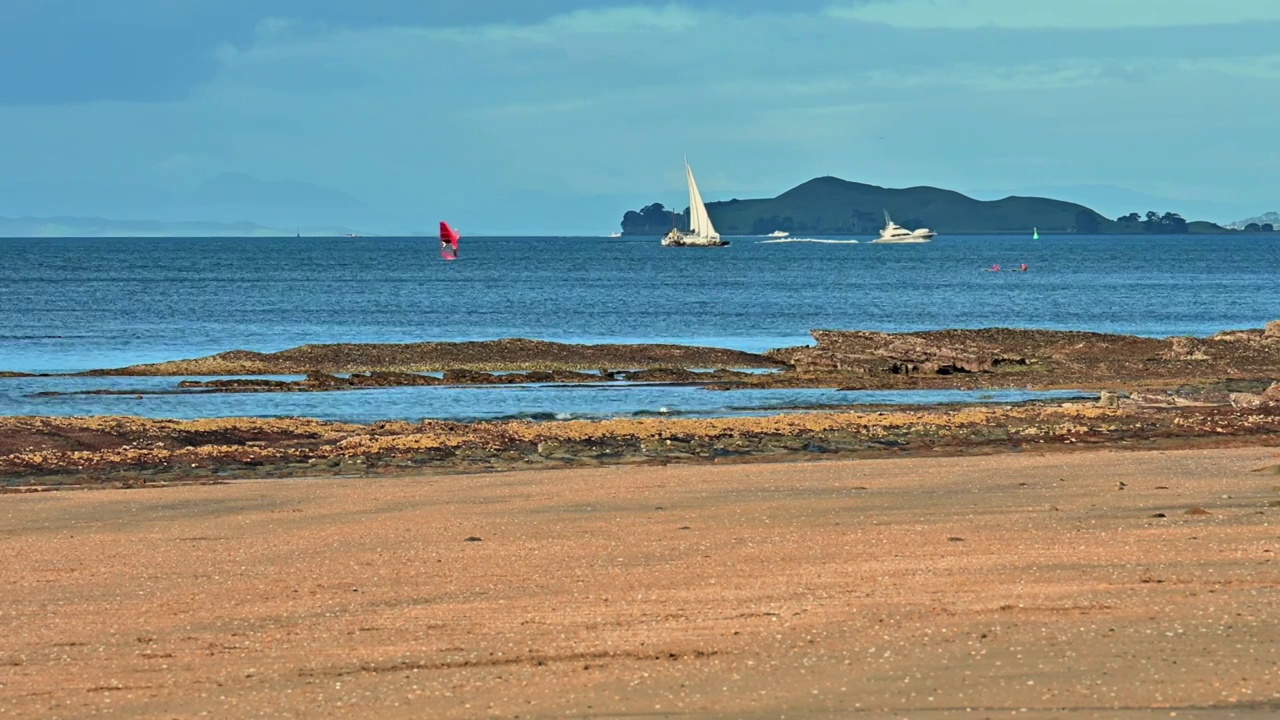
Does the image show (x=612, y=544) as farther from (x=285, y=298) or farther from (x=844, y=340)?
(x=285, y=298)

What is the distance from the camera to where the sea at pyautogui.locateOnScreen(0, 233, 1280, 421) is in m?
29.0

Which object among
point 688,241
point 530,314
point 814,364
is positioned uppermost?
point 688,241

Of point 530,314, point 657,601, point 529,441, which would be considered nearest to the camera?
point 657,601

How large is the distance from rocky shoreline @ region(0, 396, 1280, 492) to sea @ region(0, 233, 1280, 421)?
13.1ft

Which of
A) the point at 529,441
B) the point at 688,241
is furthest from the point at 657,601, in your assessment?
the point at 688,241

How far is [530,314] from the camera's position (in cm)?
6488

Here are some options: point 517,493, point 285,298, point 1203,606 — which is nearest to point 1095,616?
point 1203,606

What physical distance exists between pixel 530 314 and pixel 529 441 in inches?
1726

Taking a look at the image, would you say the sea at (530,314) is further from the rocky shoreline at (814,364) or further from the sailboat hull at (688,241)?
the sailboat hull at (688,241)

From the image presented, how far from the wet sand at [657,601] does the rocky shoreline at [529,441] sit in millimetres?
2767

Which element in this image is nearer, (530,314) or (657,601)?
(657,601)

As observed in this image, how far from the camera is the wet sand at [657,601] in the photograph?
8203 millimetres

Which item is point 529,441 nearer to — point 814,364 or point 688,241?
point 814,364

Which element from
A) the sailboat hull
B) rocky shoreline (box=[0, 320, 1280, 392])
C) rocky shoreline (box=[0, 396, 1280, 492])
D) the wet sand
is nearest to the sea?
rocky shoreline (box=[0, 320, 1280, 392])
